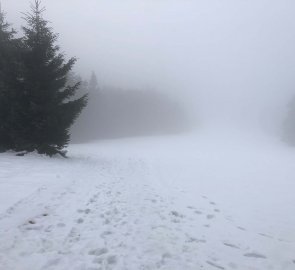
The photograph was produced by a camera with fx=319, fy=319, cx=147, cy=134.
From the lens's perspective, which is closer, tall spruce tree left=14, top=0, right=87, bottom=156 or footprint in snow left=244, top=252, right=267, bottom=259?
footprint in snow left=244, top=252, right=267, bottom=259

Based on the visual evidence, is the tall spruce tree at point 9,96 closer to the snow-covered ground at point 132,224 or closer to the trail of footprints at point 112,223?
the snow-covered ground at point 132,224

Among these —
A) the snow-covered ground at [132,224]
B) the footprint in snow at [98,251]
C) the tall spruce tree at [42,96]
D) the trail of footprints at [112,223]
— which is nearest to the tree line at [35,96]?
the tall spruce tree at [42,96]

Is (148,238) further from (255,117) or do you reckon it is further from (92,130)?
(255,117)

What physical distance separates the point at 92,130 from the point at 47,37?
143ft

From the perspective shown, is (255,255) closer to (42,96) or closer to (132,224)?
(132,224)

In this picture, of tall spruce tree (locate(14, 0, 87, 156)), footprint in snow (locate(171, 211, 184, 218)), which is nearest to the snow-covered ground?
footprint in snow (locate(171, 211, 184, 218))

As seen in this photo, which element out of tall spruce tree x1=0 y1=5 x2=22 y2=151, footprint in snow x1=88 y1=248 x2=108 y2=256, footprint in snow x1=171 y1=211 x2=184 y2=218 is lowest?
footprint in snow x1=88 y1=248 x2=108 y2=256

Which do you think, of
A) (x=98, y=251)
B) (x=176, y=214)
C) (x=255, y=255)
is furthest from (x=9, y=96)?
(x=255, y=255)


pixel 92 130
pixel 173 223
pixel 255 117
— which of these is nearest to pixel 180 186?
pixel 173 223

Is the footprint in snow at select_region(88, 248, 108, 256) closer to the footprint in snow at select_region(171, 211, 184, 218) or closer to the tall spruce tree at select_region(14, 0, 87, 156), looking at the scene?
the footprint in snow at select_region(171, 211, 184, 218)

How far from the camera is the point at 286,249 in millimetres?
7559

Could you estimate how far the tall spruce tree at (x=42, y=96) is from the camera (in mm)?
18859

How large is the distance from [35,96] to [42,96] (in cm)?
40

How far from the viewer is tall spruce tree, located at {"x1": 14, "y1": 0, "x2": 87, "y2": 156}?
1886cm
